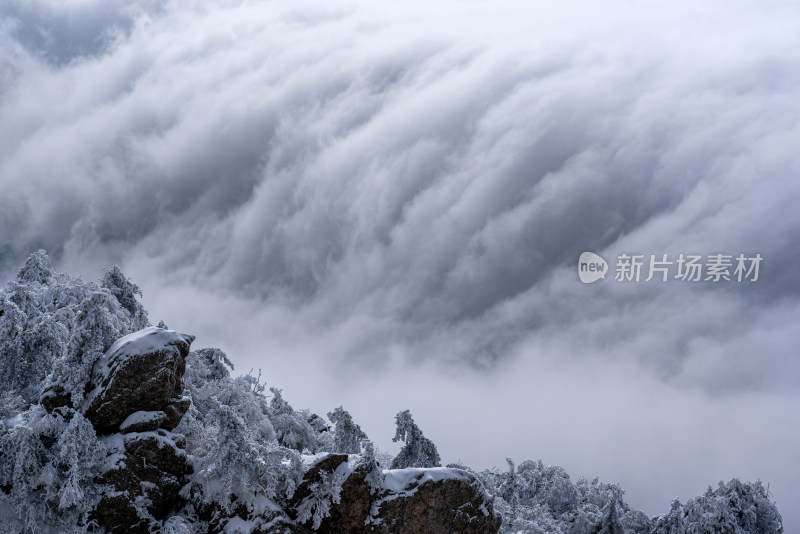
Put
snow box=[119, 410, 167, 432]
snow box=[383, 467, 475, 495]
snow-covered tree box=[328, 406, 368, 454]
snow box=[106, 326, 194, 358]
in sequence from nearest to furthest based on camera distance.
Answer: snow box=[119, 410, 167, 432]
snow box=[106, 326, 194, 358]
snow box=[383, 467, 475, 495]
snow-covered tree box=[328, 406, 368, 454]

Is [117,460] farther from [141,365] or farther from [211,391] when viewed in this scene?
[211,391]

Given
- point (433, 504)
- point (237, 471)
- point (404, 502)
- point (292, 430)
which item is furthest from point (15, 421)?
point (292, 430)

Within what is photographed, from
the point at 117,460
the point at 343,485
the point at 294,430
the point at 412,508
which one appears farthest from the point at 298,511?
the point at 294,430

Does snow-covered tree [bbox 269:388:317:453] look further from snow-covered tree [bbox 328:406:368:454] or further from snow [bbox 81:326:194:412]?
snow [bbox 81:326:194:412]

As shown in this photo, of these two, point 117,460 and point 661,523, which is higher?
point 117,460

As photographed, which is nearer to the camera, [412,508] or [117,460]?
[117,460]

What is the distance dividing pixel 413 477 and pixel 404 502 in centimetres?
111

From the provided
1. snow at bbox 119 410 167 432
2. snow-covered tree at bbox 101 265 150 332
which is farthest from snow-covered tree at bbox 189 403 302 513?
snow-covered tree at bbox 101 265 150 332

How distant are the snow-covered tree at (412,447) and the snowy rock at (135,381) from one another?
20035 millimetres

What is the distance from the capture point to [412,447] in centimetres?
4028

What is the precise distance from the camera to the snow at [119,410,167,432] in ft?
73.9

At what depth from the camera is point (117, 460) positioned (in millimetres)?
21844

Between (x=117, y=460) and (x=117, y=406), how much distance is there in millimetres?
1981

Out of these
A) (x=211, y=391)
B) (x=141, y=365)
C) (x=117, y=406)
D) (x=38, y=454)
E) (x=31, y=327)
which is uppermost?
(x=31, y=327)
